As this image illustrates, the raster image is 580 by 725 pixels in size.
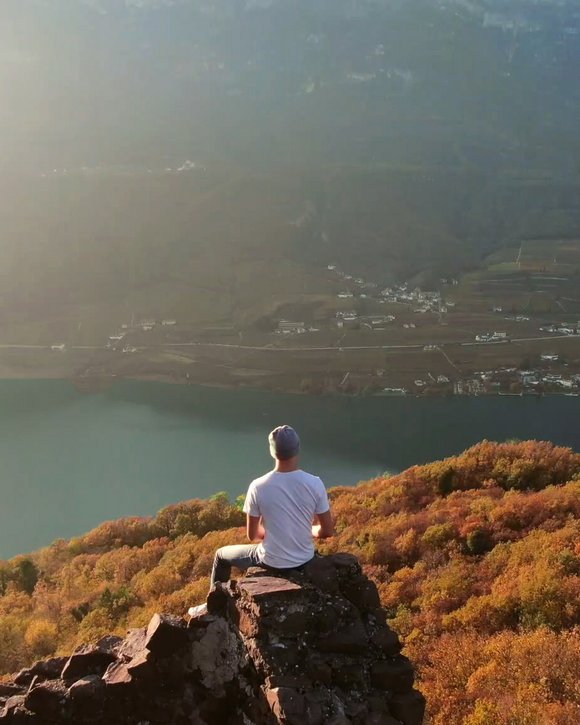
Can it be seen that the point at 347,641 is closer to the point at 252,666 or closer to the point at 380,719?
the point at 380,719

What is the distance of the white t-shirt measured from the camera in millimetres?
3754

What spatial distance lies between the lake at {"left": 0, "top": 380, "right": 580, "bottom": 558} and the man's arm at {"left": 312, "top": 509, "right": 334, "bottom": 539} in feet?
88.3

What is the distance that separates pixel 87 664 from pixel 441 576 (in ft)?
15.6

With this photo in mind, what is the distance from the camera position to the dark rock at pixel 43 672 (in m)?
4.18

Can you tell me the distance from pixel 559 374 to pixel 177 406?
119ft

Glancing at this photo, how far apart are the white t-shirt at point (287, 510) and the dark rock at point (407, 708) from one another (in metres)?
1.02

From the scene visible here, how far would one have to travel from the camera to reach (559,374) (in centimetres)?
5406

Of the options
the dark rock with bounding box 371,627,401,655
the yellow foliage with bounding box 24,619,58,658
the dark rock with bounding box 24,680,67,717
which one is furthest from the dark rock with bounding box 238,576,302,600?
the yellow foliage with bounding box 24,619,58,658

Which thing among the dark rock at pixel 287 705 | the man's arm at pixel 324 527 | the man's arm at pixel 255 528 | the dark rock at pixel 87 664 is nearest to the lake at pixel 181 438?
the dark rock at pixel 87 664

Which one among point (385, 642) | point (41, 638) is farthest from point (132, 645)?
point (41, 638)

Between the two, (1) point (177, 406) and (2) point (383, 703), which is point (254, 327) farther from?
(2) point (383, 703)

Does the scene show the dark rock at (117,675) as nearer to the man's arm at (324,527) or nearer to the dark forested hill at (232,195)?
the man's arm at (324,527)

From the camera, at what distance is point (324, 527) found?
396 centimetres

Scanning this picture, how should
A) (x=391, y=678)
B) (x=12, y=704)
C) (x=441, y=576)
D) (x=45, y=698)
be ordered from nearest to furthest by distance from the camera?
(x=391, y=678) < (x=45, y=698) < (x=12, y=704) < (x=441, y=576)
